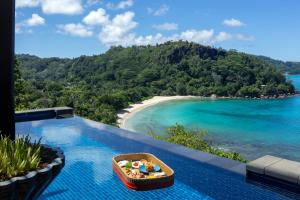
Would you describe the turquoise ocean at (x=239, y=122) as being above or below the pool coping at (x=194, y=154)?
below

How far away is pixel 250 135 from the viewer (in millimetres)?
36594

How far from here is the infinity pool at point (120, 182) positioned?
554 centimetres

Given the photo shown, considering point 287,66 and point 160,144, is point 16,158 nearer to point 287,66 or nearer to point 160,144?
point 160,144

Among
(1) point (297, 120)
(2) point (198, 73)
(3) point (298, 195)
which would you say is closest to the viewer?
(3) point (298, 195)

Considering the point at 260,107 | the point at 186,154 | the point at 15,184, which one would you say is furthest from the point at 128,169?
the point at 260,107

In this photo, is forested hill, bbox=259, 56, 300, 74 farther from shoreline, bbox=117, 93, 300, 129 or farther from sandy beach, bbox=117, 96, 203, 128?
sandy beach, bbox=117, 96, 203, 128

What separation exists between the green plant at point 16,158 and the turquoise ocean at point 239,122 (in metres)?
24.8

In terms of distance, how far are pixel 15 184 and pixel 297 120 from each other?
4991cm

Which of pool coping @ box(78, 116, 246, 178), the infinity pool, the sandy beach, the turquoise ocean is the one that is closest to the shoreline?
the sandy beach

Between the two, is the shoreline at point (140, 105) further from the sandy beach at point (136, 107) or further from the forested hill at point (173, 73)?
the forested hill at point (173, 73)

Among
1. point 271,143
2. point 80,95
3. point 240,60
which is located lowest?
point 271,143

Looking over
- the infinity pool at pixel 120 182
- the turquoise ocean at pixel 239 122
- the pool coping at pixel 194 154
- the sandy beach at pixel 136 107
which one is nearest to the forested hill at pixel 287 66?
the turquoise ocean at pixel 239 122

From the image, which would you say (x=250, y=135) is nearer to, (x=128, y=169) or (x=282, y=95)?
(x=128, y=169)

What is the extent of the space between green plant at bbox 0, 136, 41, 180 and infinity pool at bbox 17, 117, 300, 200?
251 centimetres
